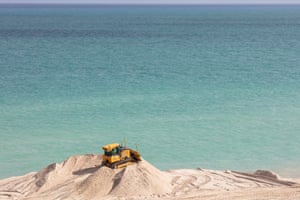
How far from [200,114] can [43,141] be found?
977 centimetres

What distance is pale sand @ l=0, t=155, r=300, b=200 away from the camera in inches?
666

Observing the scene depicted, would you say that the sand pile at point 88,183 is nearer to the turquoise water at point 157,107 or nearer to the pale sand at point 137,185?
the pale sand at point 137,185

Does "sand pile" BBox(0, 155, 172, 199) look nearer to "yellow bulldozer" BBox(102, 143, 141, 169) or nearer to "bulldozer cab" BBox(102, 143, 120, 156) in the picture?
"yellow bulldozer" BBox(102, 143, 141, 169)

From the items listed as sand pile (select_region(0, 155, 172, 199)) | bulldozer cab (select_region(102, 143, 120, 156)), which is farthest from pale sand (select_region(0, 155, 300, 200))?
bulldozer cab (select_region(102, 143, 120, 156))

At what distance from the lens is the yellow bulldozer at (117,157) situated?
1847 centimetres

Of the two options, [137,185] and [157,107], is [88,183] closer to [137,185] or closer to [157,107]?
[137,185]

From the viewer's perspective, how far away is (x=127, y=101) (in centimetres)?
3175

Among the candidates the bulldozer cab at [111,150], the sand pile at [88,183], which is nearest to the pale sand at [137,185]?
the sand pile at [88,183]

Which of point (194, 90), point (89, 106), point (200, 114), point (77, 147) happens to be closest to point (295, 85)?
point (194, 90)

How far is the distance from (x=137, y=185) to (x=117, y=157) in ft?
5.86

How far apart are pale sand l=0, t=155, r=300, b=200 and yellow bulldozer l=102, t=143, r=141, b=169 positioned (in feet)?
1.49

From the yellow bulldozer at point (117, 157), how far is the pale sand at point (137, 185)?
0.45 metres

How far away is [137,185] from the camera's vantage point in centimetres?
1723

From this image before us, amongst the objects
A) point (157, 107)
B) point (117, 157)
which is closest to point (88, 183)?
point (117, 157)
